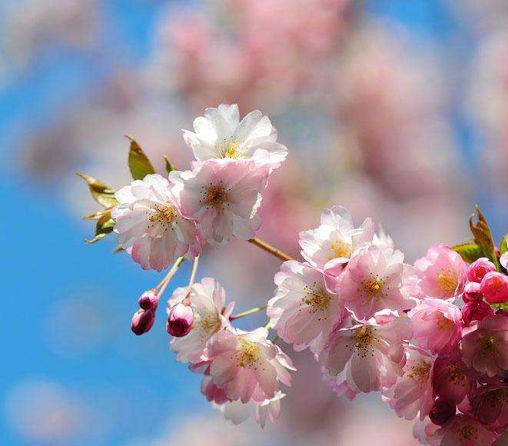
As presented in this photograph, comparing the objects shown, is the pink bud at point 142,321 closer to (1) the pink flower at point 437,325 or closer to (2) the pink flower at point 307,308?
(2) the pink flower at point 307,308

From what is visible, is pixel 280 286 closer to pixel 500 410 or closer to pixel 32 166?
pixel 500 410

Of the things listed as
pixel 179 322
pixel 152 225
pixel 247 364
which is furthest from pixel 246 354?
pixel 152 225

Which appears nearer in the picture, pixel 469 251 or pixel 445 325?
pixel 445 325

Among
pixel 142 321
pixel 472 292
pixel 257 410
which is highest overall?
pixel 472 292

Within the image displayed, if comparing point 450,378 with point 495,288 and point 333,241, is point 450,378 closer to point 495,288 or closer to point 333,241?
point 495,288

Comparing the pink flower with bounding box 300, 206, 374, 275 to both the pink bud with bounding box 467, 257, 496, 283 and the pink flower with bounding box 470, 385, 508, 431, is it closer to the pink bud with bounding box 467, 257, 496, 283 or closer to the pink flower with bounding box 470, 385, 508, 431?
the pink bud with bounding box 467, 257, 496, 283

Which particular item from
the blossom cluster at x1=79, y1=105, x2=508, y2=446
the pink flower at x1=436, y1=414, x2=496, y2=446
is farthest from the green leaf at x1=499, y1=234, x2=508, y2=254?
the pink flower at x1=436, y1=414, x2=496, y2=446

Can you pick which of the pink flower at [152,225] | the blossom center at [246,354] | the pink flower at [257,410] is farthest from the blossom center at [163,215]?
the pink flower at [257,410]
